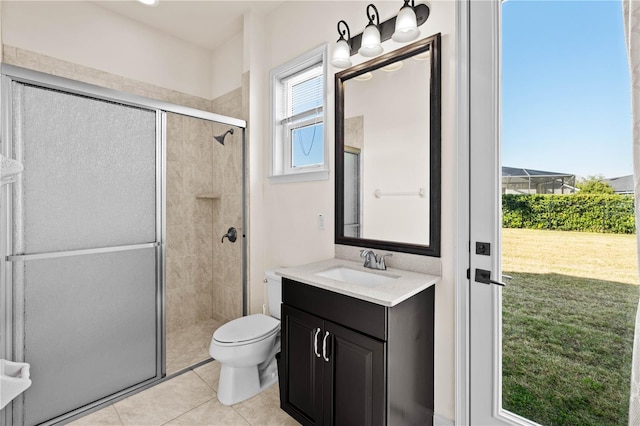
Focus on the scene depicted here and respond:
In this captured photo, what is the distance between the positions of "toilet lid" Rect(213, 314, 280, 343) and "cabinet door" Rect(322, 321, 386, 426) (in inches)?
24.8

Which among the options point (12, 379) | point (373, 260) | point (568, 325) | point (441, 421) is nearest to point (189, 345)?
point (12, 379)

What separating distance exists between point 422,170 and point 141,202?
1751 millimetres

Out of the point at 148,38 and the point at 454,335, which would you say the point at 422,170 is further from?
the point at 148,38

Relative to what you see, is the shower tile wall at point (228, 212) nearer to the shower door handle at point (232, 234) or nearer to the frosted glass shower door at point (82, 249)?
the shower door handle at point (232, 234)

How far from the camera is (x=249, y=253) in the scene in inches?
101

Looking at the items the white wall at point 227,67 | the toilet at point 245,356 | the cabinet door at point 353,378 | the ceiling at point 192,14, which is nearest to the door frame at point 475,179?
the cabinet door at point 353,378

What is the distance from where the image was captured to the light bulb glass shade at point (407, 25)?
1.49 meters

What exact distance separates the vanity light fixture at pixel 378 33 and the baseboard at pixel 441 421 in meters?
1.96

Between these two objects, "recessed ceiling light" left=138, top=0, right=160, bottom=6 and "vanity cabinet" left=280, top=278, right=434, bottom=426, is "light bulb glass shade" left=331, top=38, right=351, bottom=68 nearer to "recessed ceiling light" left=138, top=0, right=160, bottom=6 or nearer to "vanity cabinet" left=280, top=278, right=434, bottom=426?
"vanity cabinet" left=280, top=278, right=434, bottom=426

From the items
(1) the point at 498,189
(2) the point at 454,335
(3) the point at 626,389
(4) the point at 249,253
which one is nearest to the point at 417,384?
(2) the point at 454,335

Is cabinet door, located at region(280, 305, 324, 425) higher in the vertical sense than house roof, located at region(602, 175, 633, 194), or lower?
lower

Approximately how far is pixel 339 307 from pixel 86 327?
4.92 feet

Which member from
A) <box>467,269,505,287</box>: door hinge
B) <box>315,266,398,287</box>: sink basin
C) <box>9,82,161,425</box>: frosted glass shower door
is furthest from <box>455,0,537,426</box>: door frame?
<box>9,82,161,425</box>: frosted glass shower door

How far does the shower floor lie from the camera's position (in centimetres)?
232
